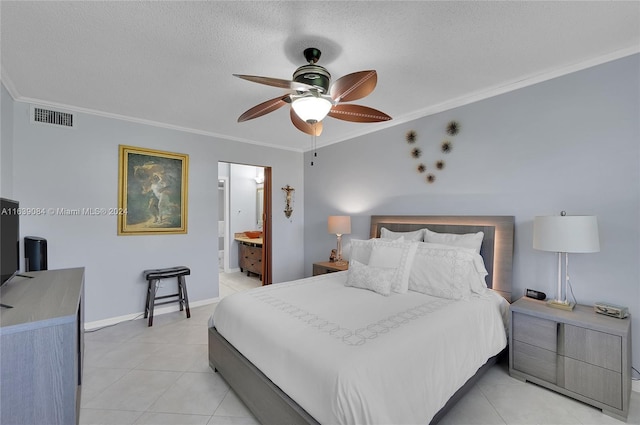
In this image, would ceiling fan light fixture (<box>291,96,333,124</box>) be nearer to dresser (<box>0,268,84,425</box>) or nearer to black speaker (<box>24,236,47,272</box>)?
dresser (<box>0,268,84,425</box>)

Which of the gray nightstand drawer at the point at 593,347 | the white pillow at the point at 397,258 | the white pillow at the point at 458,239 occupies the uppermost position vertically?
the white pillow at the point at 458,239

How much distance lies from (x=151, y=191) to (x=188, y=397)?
8.65 ft

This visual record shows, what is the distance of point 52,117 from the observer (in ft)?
10.3

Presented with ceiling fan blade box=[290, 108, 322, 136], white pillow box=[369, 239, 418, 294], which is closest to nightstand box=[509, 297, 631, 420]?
white pillow box=[369, 239, 418, 294]

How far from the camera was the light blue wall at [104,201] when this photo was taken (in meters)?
3.06

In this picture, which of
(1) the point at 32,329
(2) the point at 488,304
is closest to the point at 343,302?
(2) the point at 488,304

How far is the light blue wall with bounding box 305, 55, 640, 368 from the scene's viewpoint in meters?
2.15

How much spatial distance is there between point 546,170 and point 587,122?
1.47 feet

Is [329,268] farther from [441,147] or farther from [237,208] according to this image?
[237,208]

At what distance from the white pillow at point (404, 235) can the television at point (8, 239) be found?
124 inches

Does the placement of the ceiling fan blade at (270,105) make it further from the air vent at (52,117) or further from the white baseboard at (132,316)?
the white baseboard at (132,316)

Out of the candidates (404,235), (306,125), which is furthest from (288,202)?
(306,125)

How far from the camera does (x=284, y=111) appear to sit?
3400 mm

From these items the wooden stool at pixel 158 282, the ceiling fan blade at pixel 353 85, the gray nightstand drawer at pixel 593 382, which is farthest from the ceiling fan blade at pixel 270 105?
the gray nightstand drawer at pixel 593 382
